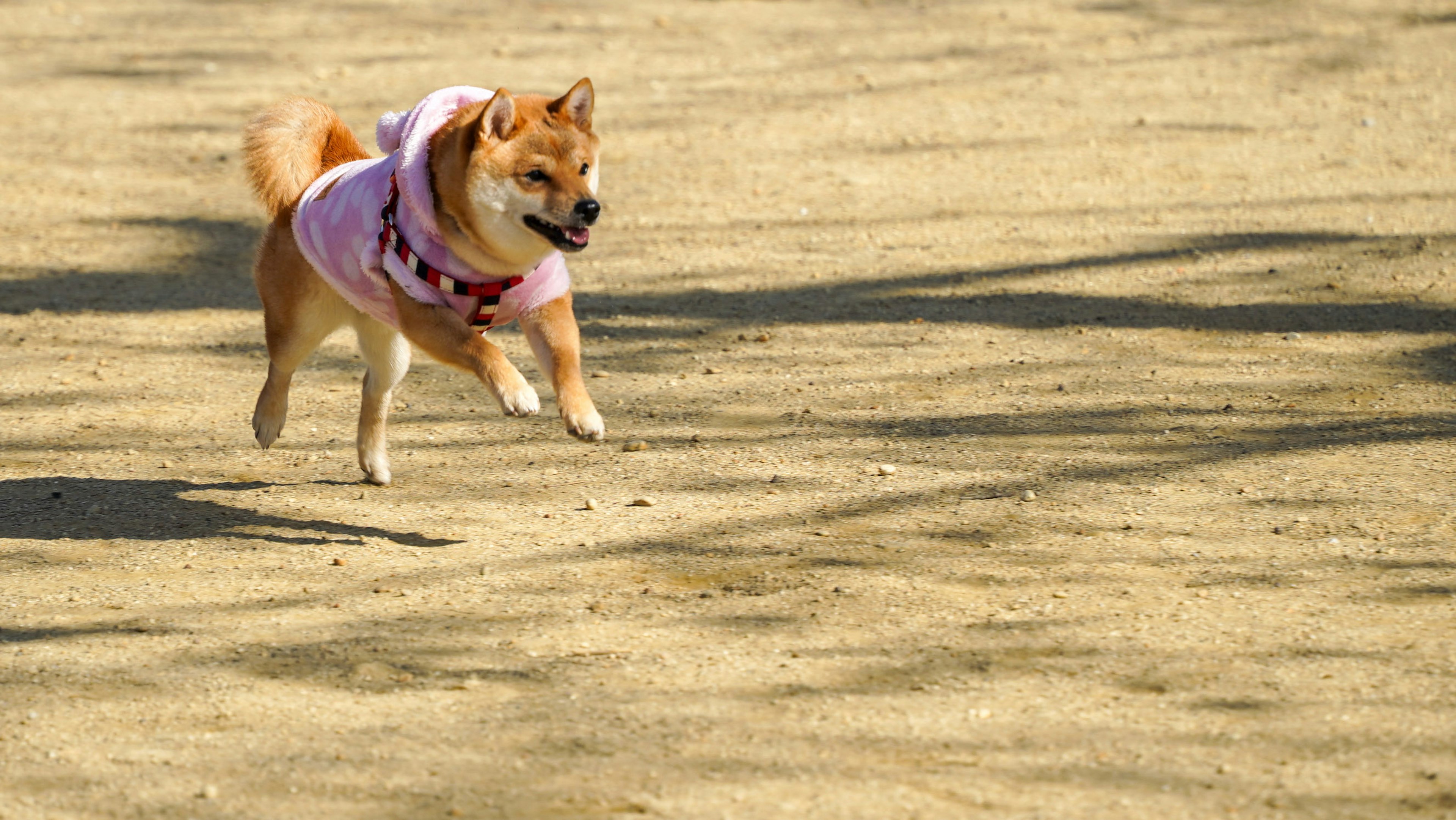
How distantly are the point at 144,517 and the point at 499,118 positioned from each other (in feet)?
5.76

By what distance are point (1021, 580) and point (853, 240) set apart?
4176 mm

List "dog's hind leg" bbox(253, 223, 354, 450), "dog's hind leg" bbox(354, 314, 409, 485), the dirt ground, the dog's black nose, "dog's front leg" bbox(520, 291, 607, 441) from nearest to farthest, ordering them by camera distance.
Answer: the dirt ground < the dog's black nose < "dog's front leg" bbox(520, 291, 607, 441) < "dog's hind leg" bbox(253, 223, 354, 450) < "dog's hind leg" bbox(354, 314, 409, 485)

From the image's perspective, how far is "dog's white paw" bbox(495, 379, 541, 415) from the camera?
13.9 ft

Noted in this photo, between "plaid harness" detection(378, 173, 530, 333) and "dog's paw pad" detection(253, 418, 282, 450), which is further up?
"plaid harness" detection(378, 173, 530, 333)

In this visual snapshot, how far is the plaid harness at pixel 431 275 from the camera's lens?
4.34 m

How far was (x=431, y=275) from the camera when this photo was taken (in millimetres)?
4344

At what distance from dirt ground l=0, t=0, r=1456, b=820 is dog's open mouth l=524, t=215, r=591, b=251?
0.90 m

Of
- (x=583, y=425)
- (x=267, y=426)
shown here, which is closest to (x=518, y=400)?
(x=583, y=425)

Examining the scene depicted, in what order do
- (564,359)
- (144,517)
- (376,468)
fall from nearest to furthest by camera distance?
1. (564,359)
2. (144,517)
3. (376,468)

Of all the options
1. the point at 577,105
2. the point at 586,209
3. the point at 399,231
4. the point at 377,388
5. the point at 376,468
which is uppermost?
the point at 577,105

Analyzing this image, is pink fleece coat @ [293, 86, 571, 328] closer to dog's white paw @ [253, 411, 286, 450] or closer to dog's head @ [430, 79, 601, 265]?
dog's head @ [430, 79, 601, 265]

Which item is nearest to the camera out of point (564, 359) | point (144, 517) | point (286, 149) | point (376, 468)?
point (564, 359)

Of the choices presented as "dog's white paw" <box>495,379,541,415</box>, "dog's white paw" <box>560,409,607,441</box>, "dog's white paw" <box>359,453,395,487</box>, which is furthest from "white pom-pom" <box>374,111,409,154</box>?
"dog's white paw" <box>359,453,395,487</box>

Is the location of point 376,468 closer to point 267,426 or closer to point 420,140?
point 267,426
